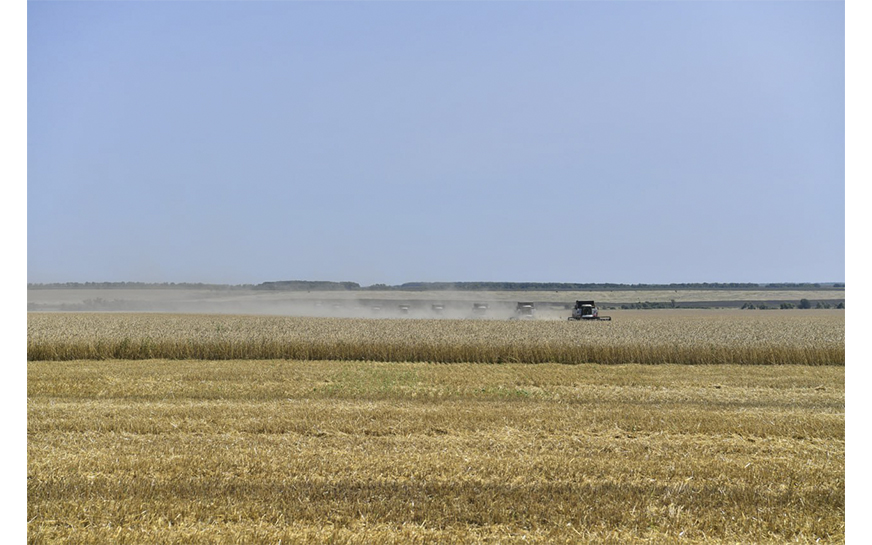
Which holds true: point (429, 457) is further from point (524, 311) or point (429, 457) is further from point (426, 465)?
point (524, 311)

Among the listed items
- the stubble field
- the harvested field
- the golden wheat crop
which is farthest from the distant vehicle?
the harvested field

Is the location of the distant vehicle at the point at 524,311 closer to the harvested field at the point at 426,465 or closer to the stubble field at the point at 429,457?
the stubble field at the point at 429,457

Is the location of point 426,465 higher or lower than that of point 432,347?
higher

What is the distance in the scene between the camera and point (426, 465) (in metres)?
9.10

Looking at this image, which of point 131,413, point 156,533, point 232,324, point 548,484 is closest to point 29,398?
point 131,413

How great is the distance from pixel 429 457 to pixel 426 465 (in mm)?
463

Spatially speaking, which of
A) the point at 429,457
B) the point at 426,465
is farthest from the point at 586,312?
the point at 426,465

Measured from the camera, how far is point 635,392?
17.5 m

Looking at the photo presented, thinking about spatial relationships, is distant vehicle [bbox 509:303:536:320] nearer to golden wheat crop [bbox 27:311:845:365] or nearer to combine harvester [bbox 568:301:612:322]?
combine harvester [bbox 568:301:612:322]

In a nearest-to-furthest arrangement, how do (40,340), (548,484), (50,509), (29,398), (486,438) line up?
(50,509) → (548,484) → (486,438) → (29,398) → (40,340)

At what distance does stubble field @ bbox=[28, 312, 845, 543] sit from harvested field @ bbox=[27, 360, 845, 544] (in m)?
0.03

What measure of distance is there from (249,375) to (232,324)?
1078cm

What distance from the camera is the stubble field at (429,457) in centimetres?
699

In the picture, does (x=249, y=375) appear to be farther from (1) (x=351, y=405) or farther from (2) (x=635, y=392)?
(2) (x=635, y=392)
